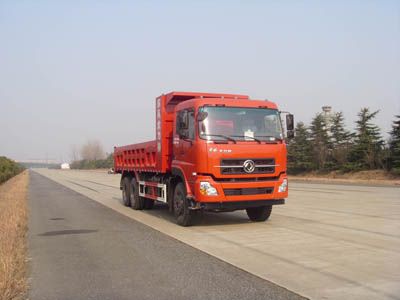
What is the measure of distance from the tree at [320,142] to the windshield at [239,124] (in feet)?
120

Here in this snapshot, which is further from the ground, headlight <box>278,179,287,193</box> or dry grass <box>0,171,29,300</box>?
headlight <box>278,179,287,193</box>

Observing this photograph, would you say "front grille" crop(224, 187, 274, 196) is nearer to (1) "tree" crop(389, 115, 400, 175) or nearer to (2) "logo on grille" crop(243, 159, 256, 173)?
(2) "logo on grille" crop(243, 159, 256, 173)

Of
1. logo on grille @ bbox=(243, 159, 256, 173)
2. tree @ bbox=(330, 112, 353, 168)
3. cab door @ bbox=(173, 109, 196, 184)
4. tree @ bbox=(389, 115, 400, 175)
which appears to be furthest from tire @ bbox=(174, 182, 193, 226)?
tree @ bbox=(330, 112, 353, 168)

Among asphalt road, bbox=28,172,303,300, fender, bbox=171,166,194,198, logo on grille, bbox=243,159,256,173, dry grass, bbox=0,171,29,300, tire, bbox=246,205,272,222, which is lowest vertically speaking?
asphalt road, bbox=28,172,303,300

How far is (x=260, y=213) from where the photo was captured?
1188 centimetres

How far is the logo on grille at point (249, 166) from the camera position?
33.8ft

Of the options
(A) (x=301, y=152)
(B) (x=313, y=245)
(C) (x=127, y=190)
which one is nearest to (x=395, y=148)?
(A) (x=301, y=152)

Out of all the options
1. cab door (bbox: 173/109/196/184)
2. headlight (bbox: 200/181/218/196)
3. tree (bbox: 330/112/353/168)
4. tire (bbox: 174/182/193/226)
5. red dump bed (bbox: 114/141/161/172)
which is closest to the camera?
headlight (bbox: 200/181/218/196)

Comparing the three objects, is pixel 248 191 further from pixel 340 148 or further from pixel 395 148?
pixel 340 148

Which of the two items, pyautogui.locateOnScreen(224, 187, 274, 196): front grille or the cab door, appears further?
the cab door

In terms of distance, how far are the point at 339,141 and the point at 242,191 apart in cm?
3770

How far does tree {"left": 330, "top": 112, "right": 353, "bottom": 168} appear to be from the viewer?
43.7 m

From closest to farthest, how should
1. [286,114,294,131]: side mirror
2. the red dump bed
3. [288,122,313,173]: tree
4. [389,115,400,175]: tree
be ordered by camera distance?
1. [286,114,294,131]: side mirror
2. the red dump bed
3. [389,115,400,175]: tree
4. [288,122,313,173]: tree

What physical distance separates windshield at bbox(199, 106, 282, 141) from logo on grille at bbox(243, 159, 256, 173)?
54cm
